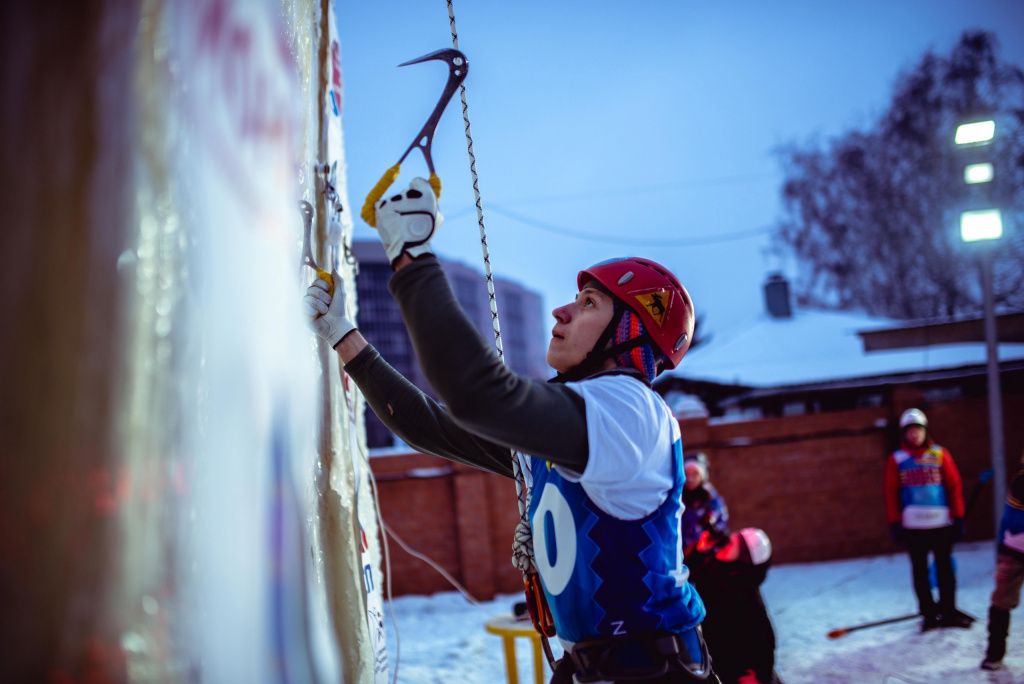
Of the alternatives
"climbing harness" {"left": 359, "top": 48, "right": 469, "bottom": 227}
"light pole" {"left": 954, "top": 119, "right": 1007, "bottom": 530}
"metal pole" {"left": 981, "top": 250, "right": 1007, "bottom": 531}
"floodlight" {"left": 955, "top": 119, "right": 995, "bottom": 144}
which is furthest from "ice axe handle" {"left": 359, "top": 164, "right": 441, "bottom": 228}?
"metal pole" {"left": 981, "top": 250, "right": 1007, "bottom": 531}

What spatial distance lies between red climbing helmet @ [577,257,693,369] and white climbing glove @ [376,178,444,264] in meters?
0.54

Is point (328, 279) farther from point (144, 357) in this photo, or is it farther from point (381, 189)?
point (144, 357)

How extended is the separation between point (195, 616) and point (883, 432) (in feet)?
34.4

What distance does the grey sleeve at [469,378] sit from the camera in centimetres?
135

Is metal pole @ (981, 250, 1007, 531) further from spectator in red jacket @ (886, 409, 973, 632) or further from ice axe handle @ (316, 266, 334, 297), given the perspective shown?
ice axe handle @ (316, 266, 334, 297)

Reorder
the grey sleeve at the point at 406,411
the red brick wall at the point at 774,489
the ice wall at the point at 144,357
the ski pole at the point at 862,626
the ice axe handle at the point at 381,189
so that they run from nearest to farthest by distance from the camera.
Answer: the ice wall at the point at 144,357, the ice axe handle at the point at 381,189, the grey sleeve at the point at 406,411, the ski pole at the point at 862,626, the red brick wall at the point at 774,489

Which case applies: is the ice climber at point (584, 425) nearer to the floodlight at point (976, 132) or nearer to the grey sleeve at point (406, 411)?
the grey sleeve at point (406, 411)

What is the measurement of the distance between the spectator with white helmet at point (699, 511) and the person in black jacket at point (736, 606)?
90 millimetres

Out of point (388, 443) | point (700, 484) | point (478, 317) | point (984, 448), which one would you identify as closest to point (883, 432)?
point (984, 448)

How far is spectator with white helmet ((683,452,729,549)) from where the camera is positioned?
200 inches

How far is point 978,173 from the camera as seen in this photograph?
26.1 feet

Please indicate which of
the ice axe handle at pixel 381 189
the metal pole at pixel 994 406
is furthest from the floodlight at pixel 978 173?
the ice axe handle at pixel 381 189

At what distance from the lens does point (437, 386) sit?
4.50 feet

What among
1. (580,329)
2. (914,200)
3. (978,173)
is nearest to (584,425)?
(580,329)
